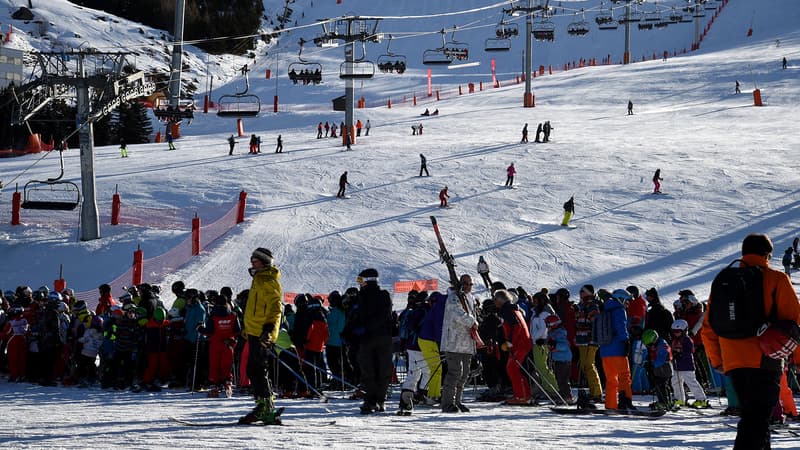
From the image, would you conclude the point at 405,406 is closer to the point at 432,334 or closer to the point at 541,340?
the point at 432,334

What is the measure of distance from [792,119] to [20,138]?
34281 millimetres

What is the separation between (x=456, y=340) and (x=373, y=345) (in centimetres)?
87

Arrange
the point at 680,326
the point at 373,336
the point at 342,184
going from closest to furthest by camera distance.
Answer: the point at 373,336, the point at 680,326, the point at 342,184

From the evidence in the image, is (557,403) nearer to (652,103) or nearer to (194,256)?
(194,256)

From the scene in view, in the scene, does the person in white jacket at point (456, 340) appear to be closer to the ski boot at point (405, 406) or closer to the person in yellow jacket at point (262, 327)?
the ski boot at point (405, 406)

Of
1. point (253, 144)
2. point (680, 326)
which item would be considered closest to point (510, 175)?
point (253, 144)

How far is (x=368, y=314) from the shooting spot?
30.9 feet

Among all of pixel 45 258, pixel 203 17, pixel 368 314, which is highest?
pixel 203 17

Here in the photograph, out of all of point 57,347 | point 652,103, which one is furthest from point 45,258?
point 652,103

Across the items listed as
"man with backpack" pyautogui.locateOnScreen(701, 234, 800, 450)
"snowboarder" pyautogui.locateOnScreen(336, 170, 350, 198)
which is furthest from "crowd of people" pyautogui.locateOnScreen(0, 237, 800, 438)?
"snowboarder" pyautogui.locateOnScreen(336, 170, 350, 198)

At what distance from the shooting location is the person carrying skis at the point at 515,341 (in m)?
11.0

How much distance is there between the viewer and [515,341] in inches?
436

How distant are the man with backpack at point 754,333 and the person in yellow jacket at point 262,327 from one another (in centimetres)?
357

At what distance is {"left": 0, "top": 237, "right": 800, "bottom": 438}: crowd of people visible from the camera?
31.2 ft
